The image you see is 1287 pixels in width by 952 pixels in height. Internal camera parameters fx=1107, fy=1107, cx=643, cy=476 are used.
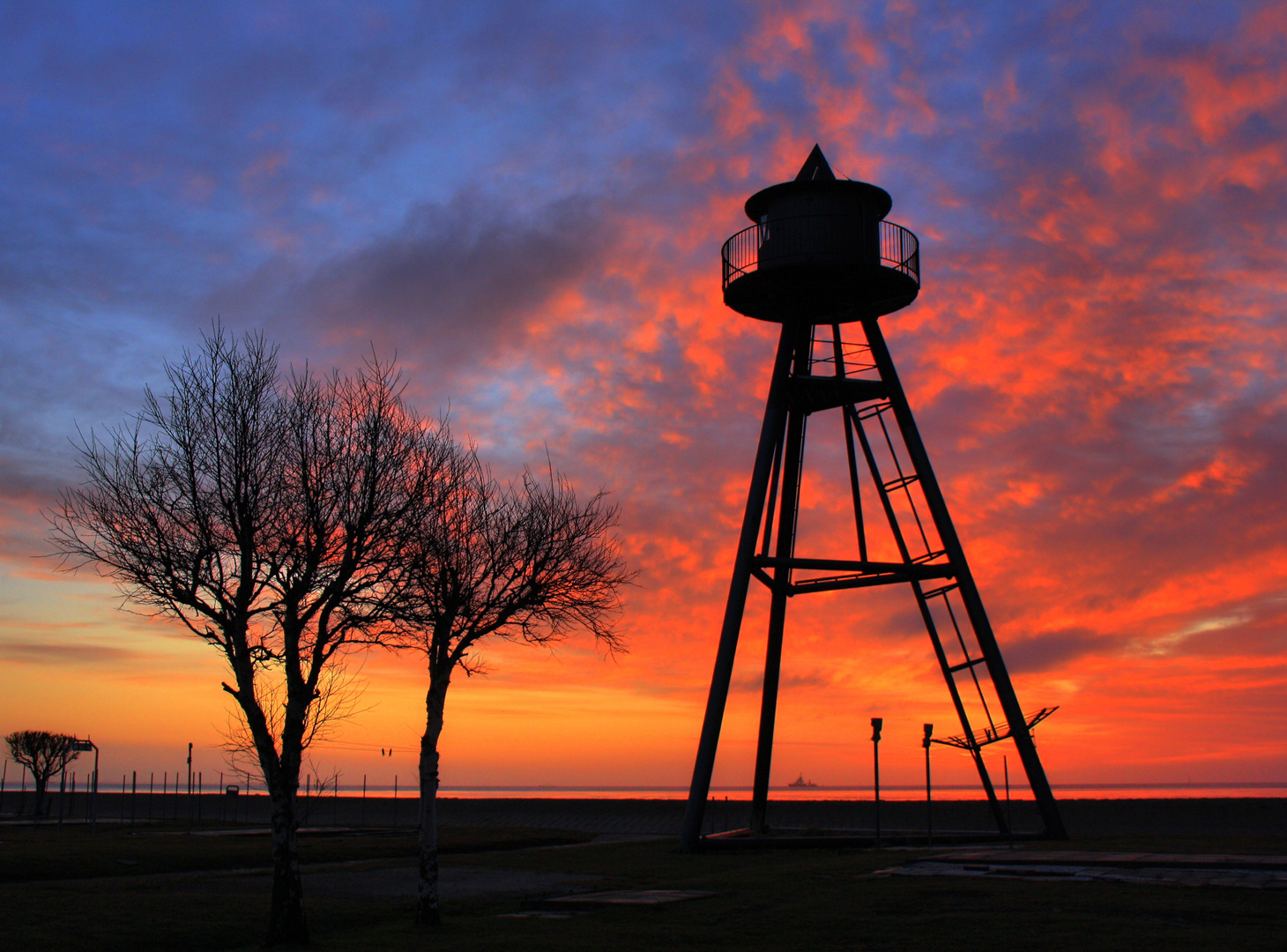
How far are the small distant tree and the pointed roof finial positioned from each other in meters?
62.4

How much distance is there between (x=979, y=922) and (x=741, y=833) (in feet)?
55.8

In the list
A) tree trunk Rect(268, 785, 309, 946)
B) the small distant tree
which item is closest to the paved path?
tree trunk Rect(268, 785, 309, 946)

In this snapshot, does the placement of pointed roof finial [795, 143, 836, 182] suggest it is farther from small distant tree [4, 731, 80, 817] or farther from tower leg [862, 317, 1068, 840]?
small distant tree [4, 731, 80, 817]

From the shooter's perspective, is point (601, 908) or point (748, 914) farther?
point (601, 908)

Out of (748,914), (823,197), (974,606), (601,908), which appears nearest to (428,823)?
(601,908)

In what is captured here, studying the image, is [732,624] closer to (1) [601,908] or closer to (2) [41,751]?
(1) [601,908]

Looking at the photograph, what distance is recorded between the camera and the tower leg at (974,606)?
27641 millimetres

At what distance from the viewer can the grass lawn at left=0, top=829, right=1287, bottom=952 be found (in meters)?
13.5

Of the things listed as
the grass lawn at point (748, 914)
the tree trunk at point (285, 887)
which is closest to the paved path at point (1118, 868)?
the grass lawn at point (748, 914)

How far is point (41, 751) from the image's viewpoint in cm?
7475

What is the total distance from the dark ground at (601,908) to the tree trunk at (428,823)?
Result: 0.47 m

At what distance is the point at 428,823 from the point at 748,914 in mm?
5150

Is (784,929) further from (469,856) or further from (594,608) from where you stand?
(469,856)

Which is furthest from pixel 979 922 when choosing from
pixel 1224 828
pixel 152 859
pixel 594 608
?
pixel 1224 828
